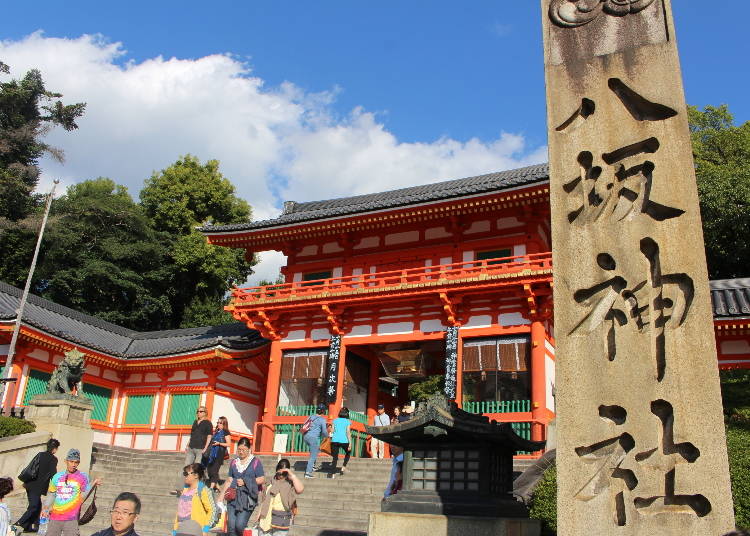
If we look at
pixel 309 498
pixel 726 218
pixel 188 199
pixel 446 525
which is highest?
pixel 188 199

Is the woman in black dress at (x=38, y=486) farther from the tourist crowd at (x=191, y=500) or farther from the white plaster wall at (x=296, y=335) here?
the white plaster wall at (x=296, y=335)

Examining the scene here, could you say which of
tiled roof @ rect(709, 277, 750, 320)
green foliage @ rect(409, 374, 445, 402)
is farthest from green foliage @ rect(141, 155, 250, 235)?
tiled roof @ rect(709, 277, 750, 320)

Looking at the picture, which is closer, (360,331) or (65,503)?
(65,503)

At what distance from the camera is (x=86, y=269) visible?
101 feet

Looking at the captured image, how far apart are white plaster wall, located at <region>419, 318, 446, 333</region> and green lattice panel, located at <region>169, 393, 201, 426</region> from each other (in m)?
7.94

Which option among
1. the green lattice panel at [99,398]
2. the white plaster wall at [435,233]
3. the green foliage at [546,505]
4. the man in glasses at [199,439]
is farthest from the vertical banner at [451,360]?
the green lattice panel at [99,398]

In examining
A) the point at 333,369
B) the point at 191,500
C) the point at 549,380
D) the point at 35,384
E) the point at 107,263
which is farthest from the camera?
the point at 107,263

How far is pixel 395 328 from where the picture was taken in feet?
61.2

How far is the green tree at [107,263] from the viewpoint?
3086cm

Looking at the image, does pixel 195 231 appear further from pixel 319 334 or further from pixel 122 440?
Result: pixel 319 334

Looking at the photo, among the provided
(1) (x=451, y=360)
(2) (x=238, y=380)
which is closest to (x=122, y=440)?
(2) (x=238, y=380)

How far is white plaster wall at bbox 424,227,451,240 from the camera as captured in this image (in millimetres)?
19875

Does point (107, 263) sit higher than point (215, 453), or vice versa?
point (107, 263)

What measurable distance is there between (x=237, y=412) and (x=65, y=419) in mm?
8592
